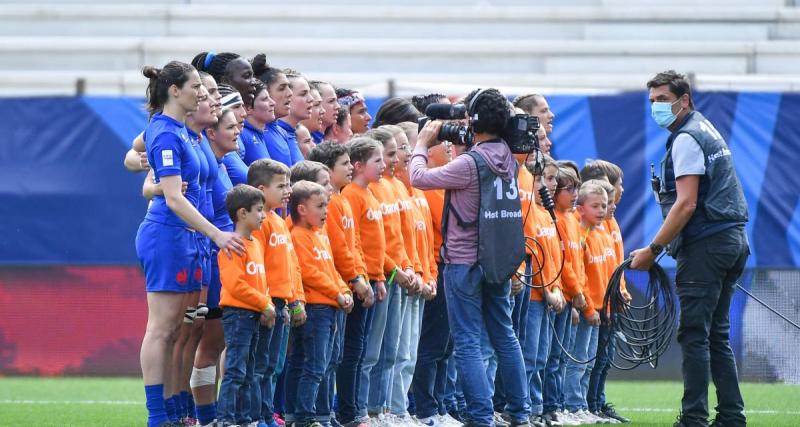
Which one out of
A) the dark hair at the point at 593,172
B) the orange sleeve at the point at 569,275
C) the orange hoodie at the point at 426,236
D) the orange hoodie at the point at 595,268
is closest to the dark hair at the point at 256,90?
the orange hoodie at the point at 426,236

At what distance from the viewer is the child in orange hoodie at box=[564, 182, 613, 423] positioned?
9.00 meters

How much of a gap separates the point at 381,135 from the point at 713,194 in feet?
6.74

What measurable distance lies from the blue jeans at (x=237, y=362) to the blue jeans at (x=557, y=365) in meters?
2.50

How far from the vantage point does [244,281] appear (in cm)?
676

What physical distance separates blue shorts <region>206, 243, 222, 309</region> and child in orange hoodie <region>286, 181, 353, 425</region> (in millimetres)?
461

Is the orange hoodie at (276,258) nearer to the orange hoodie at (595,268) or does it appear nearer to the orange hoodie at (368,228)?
the orange hoodie at (368,228)

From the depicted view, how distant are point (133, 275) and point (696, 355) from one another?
612 centimetres

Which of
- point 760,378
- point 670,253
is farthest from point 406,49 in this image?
point 670,253

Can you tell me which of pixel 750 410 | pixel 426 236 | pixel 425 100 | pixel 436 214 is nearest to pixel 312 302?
pixel 426 236

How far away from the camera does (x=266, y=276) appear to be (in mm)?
7074

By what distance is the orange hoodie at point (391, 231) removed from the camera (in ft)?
26.2

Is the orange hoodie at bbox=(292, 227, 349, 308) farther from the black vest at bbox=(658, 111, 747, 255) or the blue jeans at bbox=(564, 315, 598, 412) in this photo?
the blue jeans at bbox=(564, 315, 598, 412)

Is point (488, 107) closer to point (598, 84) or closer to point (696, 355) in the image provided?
point (696, 355)

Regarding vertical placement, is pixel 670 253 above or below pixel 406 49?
below
